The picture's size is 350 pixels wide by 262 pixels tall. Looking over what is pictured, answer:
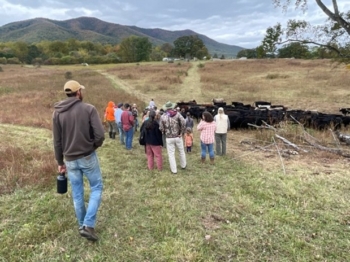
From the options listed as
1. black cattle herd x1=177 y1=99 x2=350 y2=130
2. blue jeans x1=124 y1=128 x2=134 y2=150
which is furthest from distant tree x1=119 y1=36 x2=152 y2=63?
blue jeans x1=124 y1=128 x2=134 y2=150

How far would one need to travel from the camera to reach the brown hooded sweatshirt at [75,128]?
3496 mm

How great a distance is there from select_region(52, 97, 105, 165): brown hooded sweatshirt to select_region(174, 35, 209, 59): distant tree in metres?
97.7

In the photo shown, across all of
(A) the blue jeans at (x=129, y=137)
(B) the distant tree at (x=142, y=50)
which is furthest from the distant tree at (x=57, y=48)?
(A) the blue jeans at (x=129, y=137)

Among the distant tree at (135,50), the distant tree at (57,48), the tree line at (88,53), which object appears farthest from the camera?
the distant tree at (57,48)

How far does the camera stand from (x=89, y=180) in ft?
12.3

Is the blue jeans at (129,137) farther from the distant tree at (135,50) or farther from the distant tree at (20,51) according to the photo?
the distant tree at (20,51)

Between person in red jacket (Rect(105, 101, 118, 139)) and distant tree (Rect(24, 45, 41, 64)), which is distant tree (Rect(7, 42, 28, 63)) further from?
person in red jacket (Rect(105, 101, 118, 139))

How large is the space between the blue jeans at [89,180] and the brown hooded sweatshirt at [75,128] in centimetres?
10

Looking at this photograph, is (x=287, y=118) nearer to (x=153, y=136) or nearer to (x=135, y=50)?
(x=153, y=136)

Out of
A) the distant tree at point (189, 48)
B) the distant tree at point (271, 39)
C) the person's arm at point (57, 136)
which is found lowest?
the person's arm at point (57, 136)

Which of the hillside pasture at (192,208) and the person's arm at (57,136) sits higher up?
the person's arm at (57,136)

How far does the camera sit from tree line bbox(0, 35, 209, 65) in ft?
255

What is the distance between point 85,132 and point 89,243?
5.47 feet

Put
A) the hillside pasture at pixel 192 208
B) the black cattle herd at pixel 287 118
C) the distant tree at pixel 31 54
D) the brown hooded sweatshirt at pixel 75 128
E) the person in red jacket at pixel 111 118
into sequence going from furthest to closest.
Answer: the distant tree at pixel 31 54 → the black cattle herd at pixel 287 118 → the person in red jacket at pixel 111 118 → the hillside pasture at pixel 192 208 → the brown hooded sweatshirt at pixel 75 128
